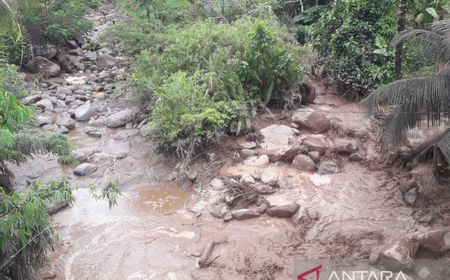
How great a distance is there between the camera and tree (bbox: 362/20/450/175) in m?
4.86

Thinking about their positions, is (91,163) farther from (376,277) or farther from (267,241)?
(376,277)

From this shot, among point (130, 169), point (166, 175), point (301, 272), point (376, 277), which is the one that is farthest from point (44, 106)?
point (376, 277)

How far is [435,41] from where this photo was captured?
16.7ft

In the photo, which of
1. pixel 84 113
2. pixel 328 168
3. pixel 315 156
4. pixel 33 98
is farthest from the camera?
pixel 33 98

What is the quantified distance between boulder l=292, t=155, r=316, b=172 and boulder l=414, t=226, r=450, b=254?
2.37m

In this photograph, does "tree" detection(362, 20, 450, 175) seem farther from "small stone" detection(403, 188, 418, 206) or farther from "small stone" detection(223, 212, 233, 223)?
"small stone" detection(223, 212, 233, 223)

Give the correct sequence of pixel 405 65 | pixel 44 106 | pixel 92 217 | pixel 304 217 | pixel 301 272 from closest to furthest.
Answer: pixel 301 272
pixel 304 217
pixel 92 217
pixel 405 65
pixel 44 106

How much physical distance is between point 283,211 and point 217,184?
A: 1.22m

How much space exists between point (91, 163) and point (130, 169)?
715mm

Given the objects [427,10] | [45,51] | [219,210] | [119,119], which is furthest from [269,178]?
[45,51]

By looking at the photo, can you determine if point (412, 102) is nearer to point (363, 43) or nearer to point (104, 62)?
point (363, 43)

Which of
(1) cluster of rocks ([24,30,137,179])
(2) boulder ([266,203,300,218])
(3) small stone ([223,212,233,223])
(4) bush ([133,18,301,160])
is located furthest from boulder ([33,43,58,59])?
(2) boulder ([266,203,300,218])

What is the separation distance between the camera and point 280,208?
595 centimetres

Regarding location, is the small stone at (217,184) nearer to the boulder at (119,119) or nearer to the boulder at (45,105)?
the boulder at (119,119)
